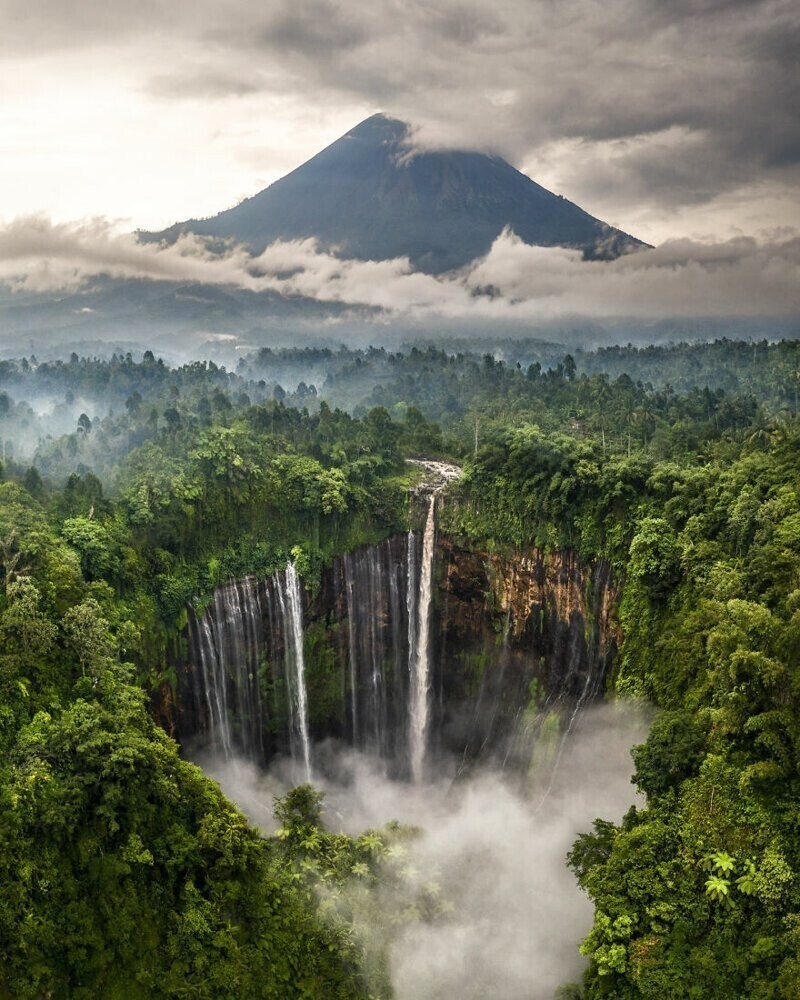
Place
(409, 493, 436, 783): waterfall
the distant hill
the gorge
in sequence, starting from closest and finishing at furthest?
the gorge → (409, 493, 436, 783): waterfall → the distant hill

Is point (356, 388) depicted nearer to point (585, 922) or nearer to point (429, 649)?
point (429, 649)

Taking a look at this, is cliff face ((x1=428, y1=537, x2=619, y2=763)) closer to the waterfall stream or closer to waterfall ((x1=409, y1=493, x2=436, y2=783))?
the waterfall stream

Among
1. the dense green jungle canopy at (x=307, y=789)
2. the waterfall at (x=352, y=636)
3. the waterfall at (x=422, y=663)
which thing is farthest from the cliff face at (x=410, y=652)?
the dense green jungle canopy at (x=307, y=789)

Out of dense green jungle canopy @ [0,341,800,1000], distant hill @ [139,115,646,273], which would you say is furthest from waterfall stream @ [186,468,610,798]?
distant hill @ [139,115,646,273]

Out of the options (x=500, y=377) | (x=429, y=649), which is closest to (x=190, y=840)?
(x=429, y=649)

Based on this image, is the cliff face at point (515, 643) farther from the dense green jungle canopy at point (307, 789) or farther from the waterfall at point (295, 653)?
the waterfall at point (295, 653)
